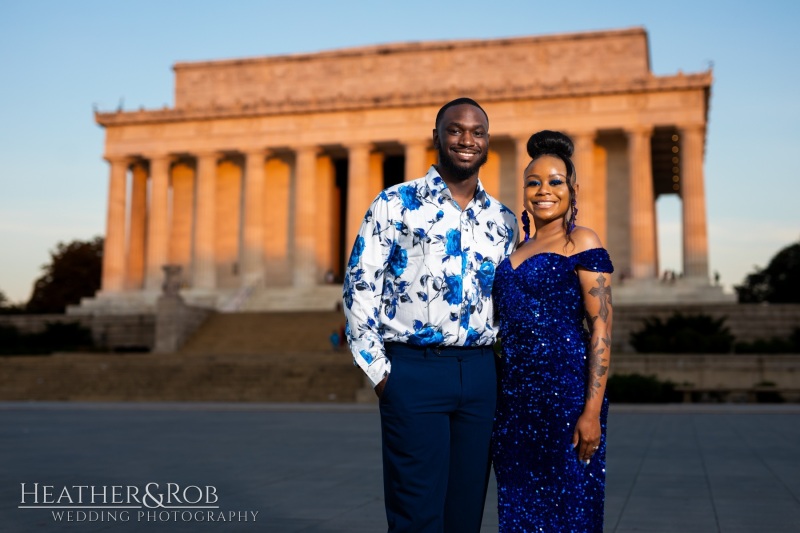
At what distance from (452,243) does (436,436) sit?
1149mm

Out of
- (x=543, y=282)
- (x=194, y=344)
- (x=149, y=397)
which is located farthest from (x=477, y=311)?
(x=194, y=344)

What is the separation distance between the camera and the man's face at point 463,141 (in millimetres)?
5703

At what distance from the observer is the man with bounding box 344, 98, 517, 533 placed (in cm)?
528

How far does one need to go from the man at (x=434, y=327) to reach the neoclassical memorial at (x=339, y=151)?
49.0 meters

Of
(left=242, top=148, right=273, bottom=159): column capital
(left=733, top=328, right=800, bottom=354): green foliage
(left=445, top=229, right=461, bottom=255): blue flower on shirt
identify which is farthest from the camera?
(left=242, top=148, right=273, bottom=159): column capital

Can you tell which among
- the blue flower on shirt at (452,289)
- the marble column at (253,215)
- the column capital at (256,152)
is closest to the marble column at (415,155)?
the column capital at (256,152)

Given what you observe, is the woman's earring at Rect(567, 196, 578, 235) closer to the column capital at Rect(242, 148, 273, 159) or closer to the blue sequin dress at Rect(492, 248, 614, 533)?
the blue sequin dress at Rect(492, 248, 614, 533)

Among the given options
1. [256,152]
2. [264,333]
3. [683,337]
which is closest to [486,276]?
[683,337]

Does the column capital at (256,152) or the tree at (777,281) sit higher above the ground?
the column capital at (256,152)

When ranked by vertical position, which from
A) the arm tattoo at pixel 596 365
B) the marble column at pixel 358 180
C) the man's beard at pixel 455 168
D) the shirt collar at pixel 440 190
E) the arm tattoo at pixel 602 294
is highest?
the marble column at pixel 358 180

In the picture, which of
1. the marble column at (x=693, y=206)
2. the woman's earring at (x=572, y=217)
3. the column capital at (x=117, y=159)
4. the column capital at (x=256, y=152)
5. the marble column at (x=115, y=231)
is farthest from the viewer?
the column capital at (x=117, y=159)

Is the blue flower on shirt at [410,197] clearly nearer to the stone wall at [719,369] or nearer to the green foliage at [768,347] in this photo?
the stone wall at [719,369]

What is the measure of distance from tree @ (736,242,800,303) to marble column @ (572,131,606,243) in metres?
23.7

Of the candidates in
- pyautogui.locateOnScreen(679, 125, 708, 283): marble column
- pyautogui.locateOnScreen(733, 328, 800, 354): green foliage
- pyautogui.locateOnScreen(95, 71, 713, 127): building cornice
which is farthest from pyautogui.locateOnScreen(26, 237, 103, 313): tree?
pyautogui.locateOnScreen(733, 328, 800, 354): green foliage
